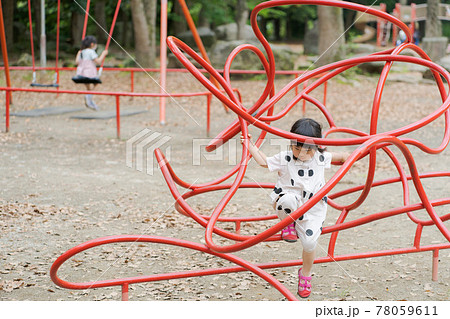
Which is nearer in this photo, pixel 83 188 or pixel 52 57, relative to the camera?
pixel 83 188

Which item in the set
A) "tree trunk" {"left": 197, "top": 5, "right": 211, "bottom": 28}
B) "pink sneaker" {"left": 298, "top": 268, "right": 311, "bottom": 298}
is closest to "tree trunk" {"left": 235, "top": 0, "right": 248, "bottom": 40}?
"tree trunk" {"left": 197, "top": 5, "right": 211, "bottom": 28}

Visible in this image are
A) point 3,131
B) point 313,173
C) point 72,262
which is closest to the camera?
point 313,173

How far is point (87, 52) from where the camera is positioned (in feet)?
28.8

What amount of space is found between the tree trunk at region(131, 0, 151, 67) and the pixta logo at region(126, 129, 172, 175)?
6543mm

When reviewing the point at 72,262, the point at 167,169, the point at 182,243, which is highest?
the point at 167,169

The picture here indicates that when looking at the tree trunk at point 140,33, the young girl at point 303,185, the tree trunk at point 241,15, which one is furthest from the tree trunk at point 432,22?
the young girl at point 303,185

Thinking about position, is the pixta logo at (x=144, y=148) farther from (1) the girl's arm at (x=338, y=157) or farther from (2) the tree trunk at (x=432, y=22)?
(2) the tree trunk at (x=432, y=22)

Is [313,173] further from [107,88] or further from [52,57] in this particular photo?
[52,57]

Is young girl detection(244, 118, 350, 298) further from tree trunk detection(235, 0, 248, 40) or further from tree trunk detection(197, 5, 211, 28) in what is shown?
tree trunk detection(197, 5, 211, 28)

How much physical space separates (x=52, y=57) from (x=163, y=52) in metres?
12.5

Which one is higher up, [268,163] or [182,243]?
[268,163]

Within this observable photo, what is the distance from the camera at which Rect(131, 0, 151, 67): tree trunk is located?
561 inches

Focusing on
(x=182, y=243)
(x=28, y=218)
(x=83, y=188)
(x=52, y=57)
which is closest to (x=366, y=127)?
(x=83, y=188)

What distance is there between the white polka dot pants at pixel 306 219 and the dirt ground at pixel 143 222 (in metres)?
0.48
